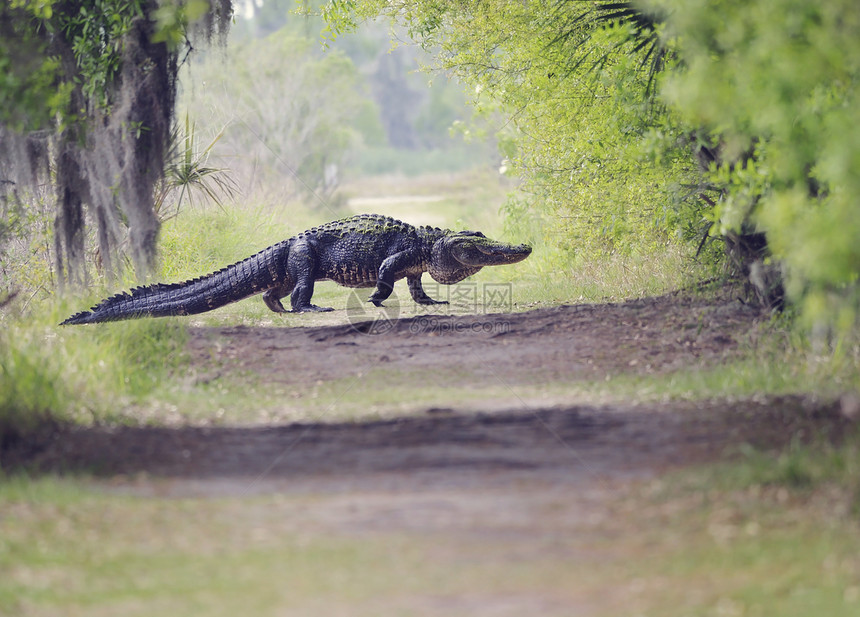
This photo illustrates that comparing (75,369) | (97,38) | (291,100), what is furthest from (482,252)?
(291,100)

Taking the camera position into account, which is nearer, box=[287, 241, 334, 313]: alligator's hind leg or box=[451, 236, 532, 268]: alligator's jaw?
box=[287, 241, 334, 313]: alligator's hind leg

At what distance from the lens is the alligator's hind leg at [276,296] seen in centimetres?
1209

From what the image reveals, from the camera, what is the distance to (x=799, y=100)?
218 inches

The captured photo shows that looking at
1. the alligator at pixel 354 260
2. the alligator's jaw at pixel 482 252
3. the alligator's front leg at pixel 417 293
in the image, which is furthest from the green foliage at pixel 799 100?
the alligator's front leg at pixel 417 293

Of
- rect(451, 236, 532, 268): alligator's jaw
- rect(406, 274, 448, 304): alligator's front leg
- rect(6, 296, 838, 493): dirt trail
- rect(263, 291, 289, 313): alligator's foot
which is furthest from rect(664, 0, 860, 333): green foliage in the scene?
rect(263, 291, 289, 313): alligator's foot

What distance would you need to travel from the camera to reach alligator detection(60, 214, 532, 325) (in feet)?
38.3

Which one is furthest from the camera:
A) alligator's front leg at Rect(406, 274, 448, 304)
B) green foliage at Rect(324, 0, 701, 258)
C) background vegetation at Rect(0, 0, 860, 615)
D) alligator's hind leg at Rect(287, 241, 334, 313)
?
alligator's front leg at Rect(406, 274, 448, 304)

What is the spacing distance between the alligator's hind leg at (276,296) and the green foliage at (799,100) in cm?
710

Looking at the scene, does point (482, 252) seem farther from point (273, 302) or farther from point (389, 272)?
point (273, 302)

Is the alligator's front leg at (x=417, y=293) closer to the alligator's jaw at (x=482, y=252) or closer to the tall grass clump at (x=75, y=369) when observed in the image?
the alligator's jaw at (x=482, y=252)

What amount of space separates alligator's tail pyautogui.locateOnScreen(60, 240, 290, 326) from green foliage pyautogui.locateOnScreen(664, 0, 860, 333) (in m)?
6.85

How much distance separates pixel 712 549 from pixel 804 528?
57 centimetres

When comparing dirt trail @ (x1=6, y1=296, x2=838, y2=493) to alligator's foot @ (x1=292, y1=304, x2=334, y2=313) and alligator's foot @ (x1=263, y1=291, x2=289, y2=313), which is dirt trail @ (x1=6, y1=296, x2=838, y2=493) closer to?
alligator's foot @ (x1=292, y1=304, x2=334, y2=313)

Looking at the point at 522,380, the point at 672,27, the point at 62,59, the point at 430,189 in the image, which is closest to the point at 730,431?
the point at 522,380
